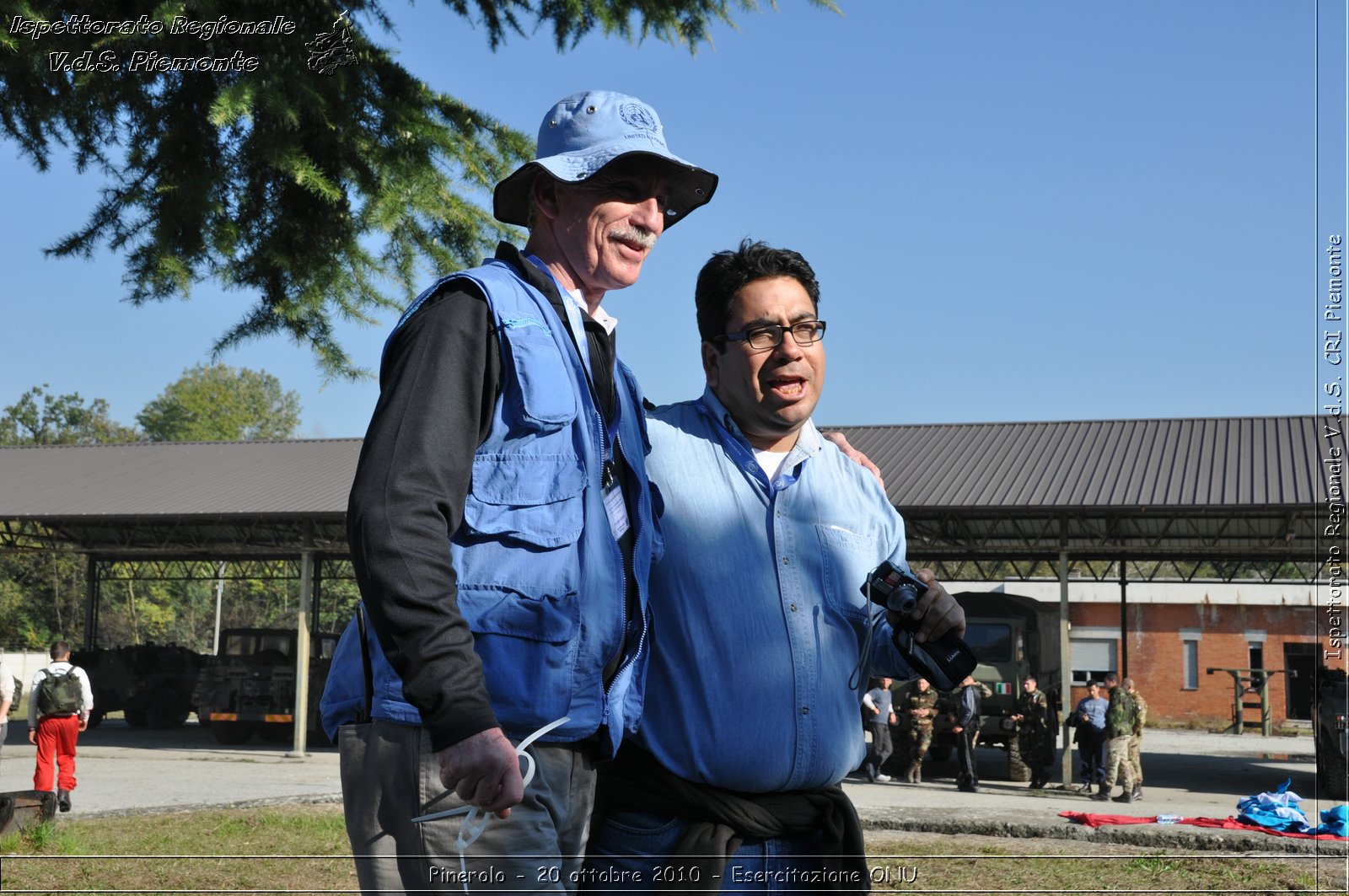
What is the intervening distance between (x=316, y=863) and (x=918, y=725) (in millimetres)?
12487

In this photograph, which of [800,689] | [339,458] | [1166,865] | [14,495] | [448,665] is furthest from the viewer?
[339,458]

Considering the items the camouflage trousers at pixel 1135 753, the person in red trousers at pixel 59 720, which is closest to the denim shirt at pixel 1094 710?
the camouflage trousers at pixel 1135 753

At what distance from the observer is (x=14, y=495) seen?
2722 centimetres

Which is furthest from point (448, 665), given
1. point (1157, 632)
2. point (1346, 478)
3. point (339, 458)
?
point (1157, 632)

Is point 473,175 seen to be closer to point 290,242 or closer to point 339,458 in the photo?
point 290,242

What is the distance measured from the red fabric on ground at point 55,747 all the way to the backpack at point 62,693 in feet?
0.34

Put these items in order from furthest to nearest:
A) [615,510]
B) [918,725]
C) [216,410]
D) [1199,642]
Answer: [216,410]
[1199,642]
[918,725]
[615,510]

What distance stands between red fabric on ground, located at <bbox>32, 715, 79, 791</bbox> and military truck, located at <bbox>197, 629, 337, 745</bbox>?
11.7 metres

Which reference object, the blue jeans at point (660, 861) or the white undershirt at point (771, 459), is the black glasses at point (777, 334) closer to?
the white undershirt at point (771, 459)

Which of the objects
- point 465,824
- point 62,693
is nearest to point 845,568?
point 465,824

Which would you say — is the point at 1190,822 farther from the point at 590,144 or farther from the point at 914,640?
the point at 590,144

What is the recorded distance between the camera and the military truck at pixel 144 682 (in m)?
29.5

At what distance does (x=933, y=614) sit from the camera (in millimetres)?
2537

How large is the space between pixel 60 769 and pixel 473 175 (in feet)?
34.2
